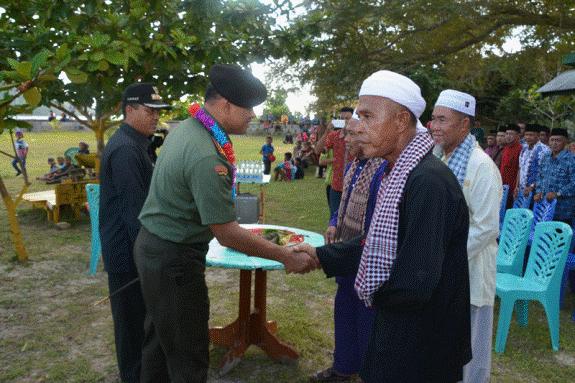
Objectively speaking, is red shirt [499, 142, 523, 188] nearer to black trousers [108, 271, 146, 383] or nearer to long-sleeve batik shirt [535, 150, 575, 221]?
long-sleeve batik shirt [535, 150, 575, 221]

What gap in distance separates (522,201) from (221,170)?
7002 mm

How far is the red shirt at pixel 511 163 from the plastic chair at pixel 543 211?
97.6 inches

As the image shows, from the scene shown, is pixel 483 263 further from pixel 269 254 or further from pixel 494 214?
pixel 269 254

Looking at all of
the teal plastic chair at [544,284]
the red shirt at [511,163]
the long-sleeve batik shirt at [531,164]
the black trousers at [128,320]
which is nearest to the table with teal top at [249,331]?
the black trousers at [128,320]

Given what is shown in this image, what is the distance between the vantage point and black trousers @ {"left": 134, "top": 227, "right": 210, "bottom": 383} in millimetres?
2617

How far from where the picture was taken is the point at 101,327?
4969 mm

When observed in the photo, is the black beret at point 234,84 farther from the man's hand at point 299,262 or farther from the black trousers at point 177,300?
the man's hand at point 299,262

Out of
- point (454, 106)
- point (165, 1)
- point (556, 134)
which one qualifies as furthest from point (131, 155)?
point (556, 134)

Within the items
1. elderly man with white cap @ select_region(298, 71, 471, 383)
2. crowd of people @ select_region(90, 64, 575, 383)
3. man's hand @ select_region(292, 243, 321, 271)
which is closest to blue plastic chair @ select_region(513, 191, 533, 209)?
crowd of people @ select_region(90, 64, 575, 383)

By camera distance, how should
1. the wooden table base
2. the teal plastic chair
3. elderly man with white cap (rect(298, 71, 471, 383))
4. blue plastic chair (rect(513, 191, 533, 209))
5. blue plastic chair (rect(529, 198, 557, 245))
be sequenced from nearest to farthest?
elderly man with white cap (rect(298, 71, 471, 383)) → the wooden table base → the teal plastic chair → blue plastic chair (rect(529, 198, 557, 245)) → blue plastic chair (rect(513, 191, 533, 209))

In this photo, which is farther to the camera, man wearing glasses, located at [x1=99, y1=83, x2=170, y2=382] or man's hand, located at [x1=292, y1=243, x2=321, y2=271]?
man wearing glasses, located at [x1=99, y1=83, x2=170, y2=382]

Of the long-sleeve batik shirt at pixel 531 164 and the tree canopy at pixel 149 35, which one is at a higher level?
the tree canopy at pixel 149 35

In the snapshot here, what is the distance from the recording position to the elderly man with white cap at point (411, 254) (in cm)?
175

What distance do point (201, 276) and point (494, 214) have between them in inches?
71.8
